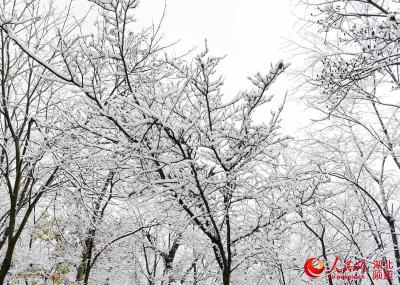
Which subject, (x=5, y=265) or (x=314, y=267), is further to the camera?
(x=314, y=267)

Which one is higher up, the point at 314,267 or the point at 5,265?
the point at 314,267

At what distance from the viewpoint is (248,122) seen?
359 cm

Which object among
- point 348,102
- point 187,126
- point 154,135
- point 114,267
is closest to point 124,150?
point 154,135

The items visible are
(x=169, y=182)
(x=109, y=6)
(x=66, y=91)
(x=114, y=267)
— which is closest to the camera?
(x=109, y=6)

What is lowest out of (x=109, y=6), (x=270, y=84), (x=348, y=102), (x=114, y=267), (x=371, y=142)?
(x=114, y=267)

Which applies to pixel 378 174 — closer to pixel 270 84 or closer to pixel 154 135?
pixel 270 84

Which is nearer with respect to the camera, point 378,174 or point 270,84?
point 270,84

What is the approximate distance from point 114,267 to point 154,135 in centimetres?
1181

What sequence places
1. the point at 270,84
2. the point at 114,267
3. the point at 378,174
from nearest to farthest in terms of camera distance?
1. the point at 270,84
2. the point at 378,174
3. the point at 114,267

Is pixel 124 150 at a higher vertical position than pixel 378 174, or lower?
lower

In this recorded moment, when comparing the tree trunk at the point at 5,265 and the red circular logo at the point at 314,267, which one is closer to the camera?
the tree trunk at the point at 5,265

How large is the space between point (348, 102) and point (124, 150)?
645 cm

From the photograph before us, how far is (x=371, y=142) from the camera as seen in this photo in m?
7.86

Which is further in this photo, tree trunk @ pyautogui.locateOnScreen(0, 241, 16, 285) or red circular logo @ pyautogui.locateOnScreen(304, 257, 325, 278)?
red circular logo @ pyautogui.locateOnScreen(304, 257, 325, 278)
